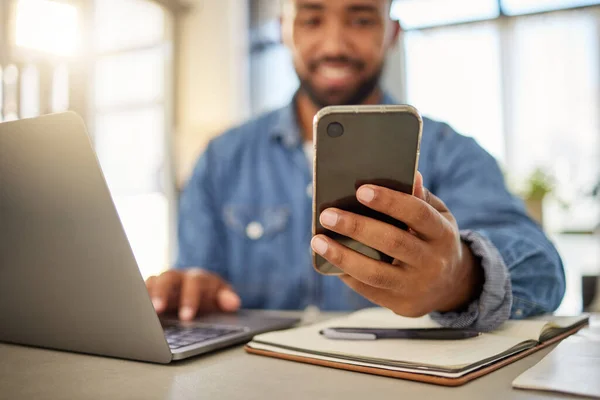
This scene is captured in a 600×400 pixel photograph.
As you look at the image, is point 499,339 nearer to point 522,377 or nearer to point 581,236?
point 522,377

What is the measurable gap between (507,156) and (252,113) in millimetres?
1944

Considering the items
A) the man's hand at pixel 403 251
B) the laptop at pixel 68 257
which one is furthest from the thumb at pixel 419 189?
the laptop at pixel 68 257

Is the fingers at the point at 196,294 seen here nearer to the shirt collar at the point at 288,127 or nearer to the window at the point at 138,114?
the shirt collar at the point at 288,127

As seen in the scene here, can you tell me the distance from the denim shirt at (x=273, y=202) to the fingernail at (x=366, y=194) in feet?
1.85

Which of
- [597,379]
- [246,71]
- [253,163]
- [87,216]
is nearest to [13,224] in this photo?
[87,216]

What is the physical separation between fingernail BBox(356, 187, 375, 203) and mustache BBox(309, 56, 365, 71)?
0.88m

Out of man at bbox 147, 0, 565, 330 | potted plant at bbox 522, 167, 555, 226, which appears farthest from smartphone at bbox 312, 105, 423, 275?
potted plant at bbox 522, 167, 555, 226

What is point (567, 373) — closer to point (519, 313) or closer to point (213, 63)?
point (519, 313)

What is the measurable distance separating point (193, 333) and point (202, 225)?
2.24 ft

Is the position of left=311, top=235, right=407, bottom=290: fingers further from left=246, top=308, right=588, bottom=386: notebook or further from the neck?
the neck

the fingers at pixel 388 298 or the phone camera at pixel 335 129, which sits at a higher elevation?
the phone camera at pixel 335 129

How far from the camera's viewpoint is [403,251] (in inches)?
19.3

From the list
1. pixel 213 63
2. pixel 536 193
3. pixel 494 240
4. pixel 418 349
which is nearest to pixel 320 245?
pixel 418 349

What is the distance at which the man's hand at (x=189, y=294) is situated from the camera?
2.60 feet
